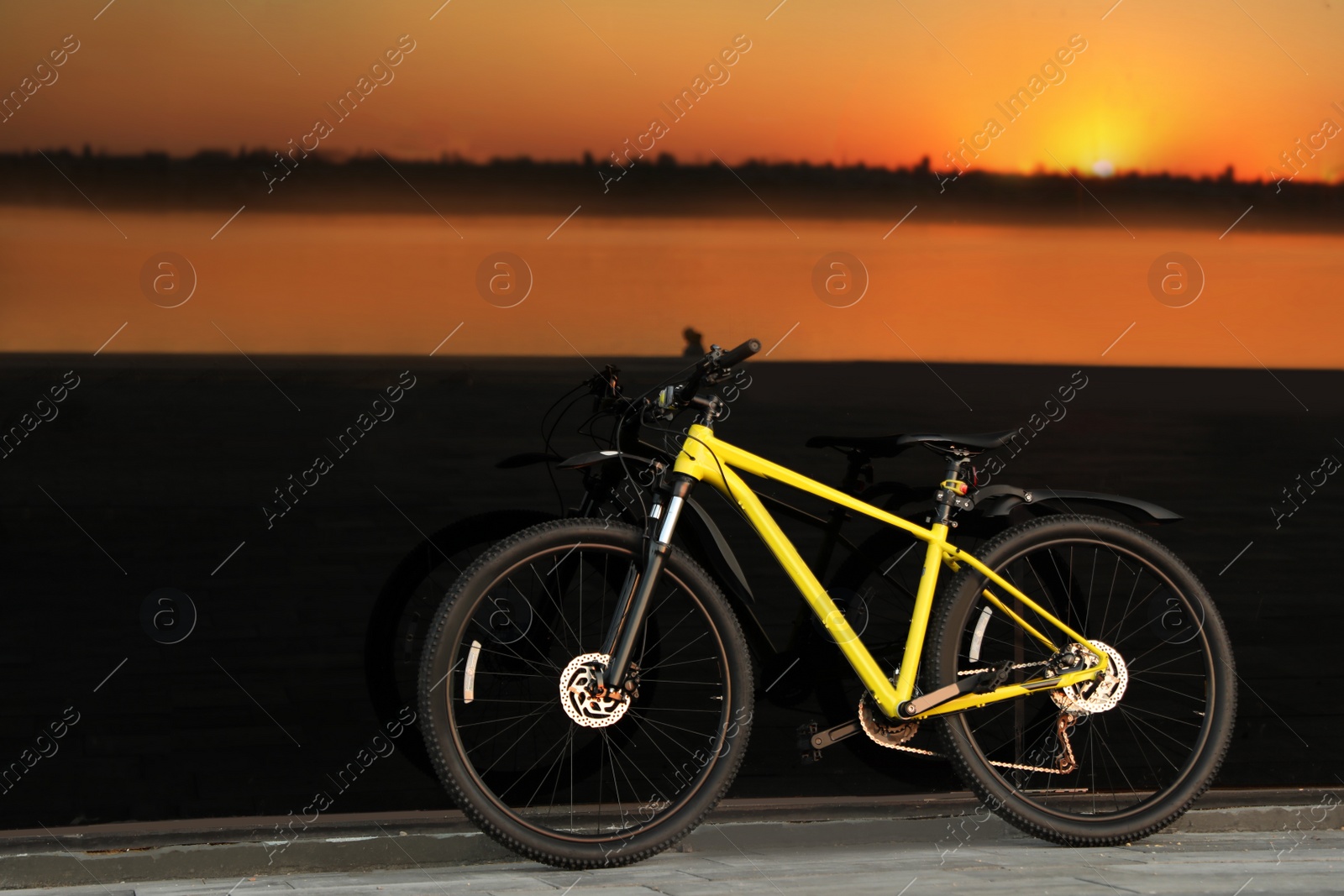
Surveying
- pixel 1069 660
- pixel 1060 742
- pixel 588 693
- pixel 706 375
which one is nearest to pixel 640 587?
pixel 588 693

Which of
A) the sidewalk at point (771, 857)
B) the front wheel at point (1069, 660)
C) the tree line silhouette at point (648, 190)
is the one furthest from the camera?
the tree line silhouette at point (648, 190)

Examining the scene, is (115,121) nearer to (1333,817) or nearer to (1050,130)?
(1050,130)

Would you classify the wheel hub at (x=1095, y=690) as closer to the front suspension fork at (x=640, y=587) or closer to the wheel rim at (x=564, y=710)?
the wheel rim at (x=564, y=710)

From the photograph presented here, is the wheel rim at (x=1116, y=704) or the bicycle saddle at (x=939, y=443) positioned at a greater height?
the bicycle saddle at (x=939, y=443)

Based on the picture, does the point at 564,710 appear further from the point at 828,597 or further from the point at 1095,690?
the point at 1095,690

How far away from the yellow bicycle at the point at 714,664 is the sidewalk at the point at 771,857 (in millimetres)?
149

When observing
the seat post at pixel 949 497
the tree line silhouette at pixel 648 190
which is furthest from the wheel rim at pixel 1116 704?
the tree line silhouette at pixel 648 190

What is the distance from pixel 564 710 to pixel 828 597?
76 cm

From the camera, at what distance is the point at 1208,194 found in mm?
4551

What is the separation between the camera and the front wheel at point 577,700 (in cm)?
Answer: 311

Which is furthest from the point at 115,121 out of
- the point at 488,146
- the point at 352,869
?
the point at 352,869

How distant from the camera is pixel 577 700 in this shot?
315 cm

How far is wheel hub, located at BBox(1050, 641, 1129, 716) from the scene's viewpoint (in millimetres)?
3526

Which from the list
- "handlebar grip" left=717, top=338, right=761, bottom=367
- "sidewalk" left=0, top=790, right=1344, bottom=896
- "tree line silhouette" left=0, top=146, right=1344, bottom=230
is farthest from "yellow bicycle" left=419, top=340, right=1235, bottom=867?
"tree line silhouette" left=0, top=146, right=1344, bottom=230
